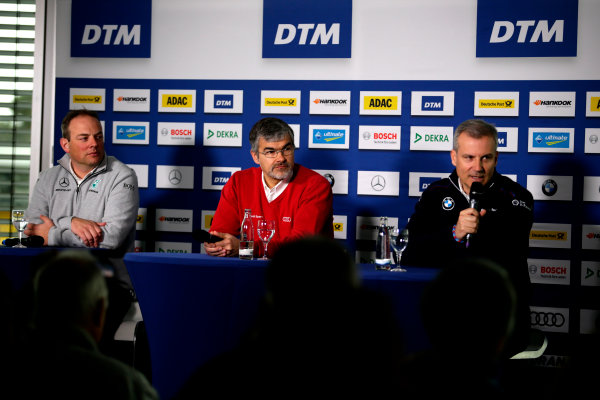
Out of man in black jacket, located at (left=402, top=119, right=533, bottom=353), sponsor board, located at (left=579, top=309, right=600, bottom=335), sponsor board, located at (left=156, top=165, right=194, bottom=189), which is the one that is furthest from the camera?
sponsor board, located at (left=156, top=165, right=194, bottom=189)

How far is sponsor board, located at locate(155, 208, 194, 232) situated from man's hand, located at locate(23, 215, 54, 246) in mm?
1124

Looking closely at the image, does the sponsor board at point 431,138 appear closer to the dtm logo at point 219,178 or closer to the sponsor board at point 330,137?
the sponsor board at point 330,137

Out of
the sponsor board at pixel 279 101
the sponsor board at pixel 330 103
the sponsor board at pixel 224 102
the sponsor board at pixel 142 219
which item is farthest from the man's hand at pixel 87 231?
the sponsor board at pixel 330 103

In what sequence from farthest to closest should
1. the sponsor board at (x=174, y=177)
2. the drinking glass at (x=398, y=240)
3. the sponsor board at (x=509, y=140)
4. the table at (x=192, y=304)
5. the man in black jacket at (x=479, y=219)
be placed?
1. the sponsor board at (x=174, y=177)
2. the sponsor board at (x=509, y=140)
3. the man in black jacket at (x=479, y=219)
4. the drinking glass at (x=398, y=240)
5. the table at (x=192, y=304)

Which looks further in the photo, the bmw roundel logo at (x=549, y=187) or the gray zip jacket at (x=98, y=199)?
the bmw roundel logo at (x=549, y=187)

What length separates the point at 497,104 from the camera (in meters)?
4.58

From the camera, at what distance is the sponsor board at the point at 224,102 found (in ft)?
16.0

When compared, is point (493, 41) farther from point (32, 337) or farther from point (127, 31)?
point (32, 337)

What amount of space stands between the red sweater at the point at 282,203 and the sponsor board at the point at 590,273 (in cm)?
190

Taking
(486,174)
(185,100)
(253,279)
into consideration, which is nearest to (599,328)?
(253,279)

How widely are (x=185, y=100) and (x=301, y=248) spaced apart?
13.2ft

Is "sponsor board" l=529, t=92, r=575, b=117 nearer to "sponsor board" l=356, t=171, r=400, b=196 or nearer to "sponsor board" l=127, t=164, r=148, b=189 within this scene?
"sponsor board" l=356, t=171, r=400, b=196

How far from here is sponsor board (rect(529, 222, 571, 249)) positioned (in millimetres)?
4477

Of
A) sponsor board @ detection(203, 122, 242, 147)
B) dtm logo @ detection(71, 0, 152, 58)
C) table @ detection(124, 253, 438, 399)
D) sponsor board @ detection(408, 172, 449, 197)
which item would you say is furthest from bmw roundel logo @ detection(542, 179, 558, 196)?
dtm logo @ detection(71, 0, 152, 58)
